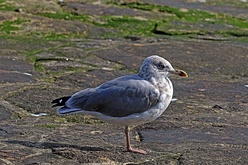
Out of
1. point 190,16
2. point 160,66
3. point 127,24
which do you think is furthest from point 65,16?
point 160,66

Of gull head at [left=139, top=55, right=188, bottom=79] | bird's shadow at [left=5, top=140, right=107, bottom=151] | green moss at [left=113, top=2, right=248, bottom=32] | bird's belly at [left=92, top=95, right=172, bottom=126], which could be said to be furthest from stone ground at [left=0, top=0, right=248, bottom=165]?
green moss at [left=113, top=2, right=248, bottom=32]

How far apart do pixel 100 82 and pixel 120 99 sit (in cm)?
142

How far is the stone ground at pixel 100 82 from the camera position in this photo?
12.6 feet

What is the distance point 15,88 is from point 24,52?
131 cm

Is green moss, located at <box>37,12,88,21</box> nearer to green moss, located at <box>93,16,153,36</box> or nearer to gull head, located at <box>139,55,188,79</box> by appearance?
green moss, located at <box>93,16,153,36</box>

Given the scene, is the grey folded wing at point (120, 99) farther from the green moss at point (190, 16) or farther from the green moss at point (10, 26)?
the green moss at point (190, 16)

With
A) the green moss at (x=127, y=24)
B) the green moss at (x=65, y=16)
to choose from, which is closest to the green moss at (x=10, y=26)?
the green moss at (x=65, y=16)

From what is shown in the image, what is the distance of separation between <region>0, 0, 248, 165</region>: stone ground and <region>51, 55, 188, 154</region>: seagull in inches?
6.6

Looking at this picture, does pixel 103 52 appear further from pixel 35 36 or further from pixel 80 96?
pixel 80 96

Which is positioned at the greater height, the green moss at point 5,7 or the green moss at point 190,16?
the green moss at point 5,7

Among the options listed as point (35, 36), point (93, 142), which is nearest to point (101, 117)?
point (93, 142)

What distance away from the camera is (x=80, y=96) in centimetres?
415

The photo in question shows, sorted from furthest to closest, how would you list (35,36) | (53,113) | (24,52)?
(35,36) → (24,52) → (53,113)

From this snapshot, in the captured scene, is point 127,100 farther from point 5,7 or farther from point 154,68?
point 5,7
